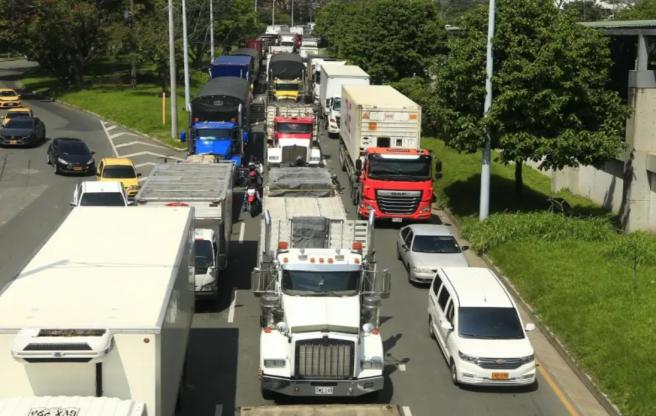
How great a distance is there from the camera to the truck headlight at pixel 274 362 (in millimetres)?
16406

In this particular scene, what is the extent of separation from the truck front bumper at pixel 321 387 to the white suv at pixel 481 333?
272 centimetres

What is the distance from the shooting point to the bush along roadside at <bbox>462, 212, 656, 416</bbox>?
1797cm

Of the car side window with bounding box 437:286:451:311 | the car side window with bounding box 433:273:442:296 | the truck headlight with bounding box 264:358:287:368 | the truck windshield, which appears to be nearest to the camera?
the truck headlight with bounding box 264:358:287:368

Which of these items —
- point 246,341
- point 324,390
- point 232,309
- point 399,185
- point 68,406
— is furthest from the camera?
point 399,185

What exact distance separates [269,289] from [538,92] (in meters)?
15.0

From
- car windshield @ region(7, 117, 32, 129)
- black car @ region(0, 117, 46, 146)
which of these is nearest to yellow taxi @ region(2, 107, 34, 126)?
car windshield @ region(7, 117, 32, 129)

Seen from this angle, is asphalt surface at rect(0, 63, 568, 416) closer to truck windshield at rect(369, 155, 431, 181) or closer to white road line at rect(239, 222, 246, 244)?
white road line at rect(239, 222, 246, 244)

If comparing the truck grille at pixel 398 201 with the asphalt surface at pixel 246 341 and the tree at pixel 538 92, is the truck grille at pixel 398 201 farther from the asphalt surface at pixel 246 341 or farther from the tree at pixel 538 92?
the tree at pixel 538 92

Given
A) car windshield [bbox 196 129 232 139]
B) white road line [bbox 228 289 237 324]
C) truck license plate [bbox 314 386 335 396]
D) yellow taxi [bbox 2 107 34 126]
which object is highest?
car windshield [bbox 196 129 232 139]

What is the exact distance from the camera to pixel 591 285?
902 inches

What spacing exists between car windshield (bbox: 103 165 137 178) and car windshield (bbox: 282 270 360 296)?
20.0 meters

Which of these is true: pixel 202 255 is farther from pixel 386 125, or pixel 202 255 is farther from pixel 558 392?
pixel 386 125

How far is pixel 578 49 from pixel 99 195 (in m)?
17.6

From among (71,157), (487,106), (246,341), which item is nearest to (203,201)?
(246,341)
